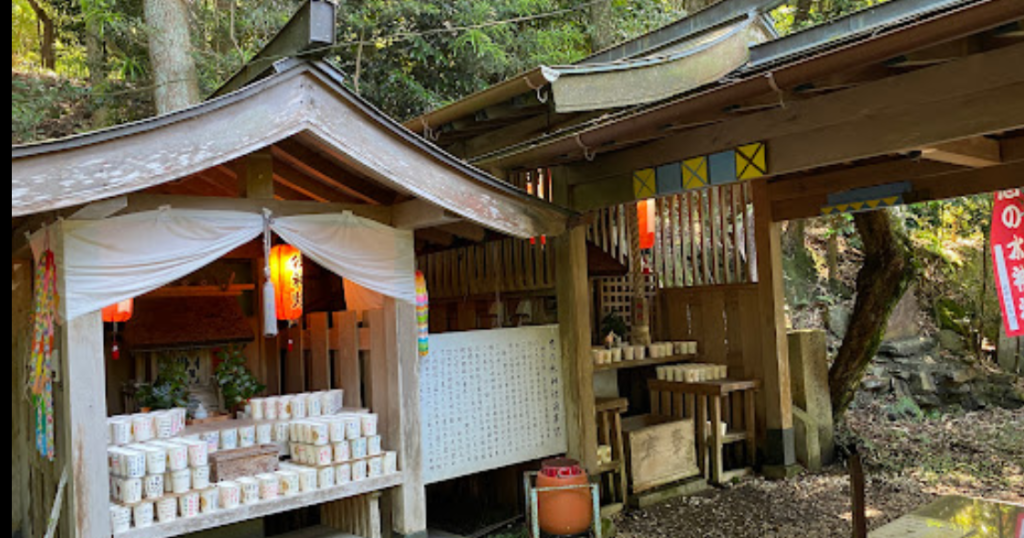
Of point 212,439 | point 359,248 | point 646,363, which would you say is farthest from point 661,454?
point 212,439

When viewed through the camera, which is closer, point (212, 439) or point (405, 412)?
point (212, 439)

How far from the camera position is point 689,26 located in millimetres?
9602

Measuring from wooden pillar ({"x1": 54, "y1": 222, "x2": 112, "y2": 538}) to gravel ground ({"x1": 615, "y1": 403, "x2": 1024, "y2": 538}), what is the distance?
202 inches

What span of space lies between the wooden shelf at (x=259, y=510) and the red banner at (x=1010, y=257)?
5503mm

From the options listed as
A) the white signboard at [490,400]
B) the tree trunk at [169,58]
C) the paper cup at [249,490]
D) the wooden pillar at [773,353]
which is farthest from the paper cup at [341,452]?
the tree trunk at [169,58]

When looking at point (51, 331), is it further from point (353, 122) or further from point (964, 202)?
point (964, 202)

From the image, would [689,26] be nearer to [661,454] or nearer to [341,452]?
[661,454]

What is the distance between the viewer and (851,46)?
5.28 metres

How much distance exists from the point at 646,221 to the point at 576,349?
238 centimetres

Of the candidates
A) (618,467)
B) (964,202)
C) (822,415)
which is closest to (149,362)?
(618,467)

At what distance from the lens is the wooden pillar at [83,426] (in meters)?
5.19

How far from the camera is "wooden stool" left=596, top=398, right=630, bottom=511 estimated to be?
8.76 metres

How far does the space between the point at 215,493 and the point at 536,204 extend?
3.72 m

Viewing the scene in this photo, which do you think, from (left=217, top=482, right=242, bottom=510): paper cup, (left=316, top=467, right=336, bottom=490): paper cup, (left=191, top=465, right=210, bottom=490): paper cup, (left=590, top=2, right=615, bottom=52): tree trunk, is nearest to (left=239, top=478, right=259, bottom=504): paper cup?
(left=217, top=482, right=242, bottom=510): paper cup
